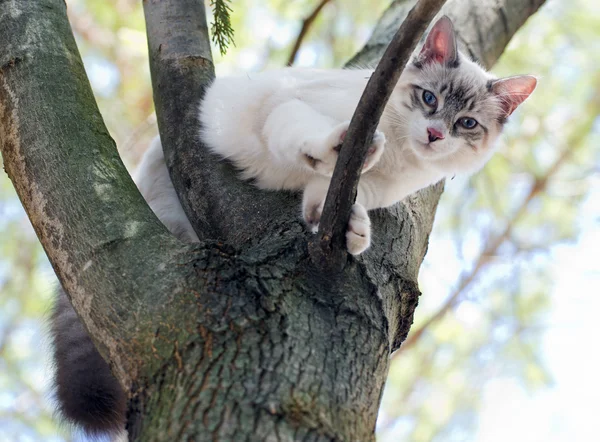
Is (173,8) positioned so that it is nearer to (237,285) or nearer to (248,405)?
(237,285)

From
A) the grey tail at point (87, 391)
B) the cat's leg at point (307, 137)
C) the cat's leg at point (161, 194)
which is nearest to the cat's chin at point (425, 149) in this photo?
the cat's leg at point (307, 137)

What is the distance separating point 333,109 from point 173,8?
1077mm

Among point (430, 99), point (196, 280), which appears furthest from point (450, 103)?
point (196, 280)

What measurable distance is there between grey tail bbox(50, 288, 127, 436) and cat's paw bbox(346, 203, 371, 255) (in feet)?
3.00

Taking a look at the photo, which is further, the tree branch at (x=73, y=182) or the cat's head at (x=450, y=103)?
the cat's head at (x=450, y=103)

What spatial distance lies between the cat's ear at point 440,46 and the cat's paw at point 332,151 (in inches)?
39.6

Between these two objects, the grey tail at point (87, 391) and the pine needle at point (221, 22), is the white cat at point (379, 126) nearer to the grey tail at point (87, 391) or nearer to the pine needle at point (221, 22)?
the pine needle at point (221, 22)

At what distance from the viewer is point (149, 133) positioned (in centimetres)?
575

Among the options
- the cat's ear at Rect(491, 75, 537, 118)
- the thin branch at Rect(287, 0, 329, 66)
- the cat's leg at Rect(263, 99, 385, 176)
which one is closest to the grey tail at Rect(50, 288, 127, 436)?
the cat's leg at Rect(263, 99, 385, 176)

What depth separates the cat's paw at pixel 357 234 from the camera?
2080 mm

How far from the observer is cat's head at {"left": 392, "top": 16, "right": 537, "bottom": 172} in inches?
110

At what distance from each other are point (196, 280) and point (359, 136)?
62 cm

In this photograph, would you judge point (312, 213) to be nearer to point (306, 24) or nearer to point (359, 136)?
point (359, 136)

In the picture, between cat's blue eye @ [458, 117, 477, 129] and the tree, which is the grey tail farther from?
cat's blue eye @ [458, 117, 477, 129]
